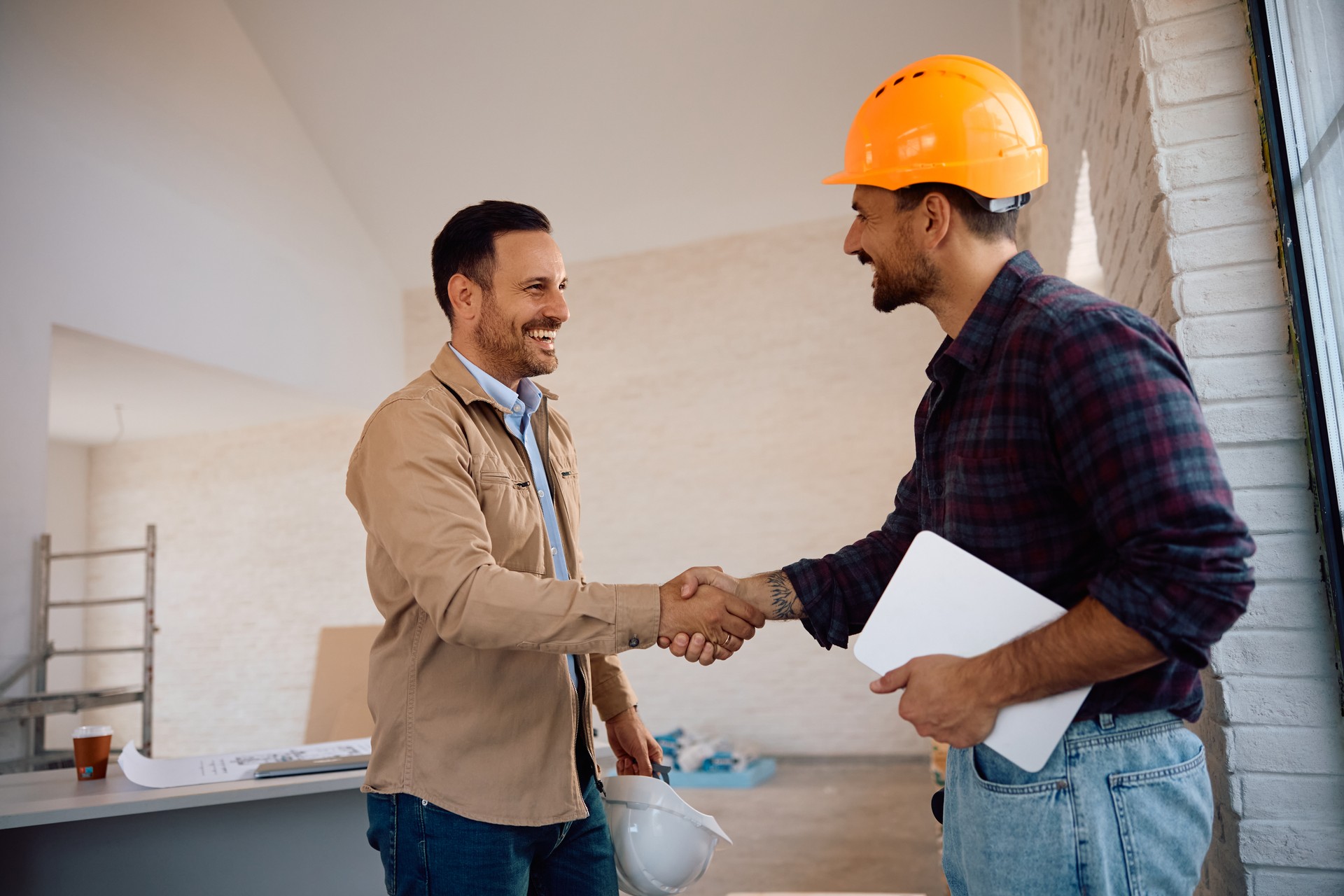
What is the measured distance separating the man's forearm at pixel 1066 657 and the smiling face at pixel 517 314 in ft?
3.98

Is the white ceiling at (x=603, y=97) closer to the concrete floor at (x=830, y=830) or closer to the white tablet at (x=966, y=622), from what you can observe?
the concrete floor at (x=830, y=830)

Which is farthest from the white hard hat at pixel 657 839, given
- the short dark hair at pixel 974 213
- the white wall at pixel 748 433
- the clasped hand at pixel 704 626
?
the white wall at pixel 748 433

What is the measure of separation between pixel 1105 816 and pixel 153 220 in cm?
711

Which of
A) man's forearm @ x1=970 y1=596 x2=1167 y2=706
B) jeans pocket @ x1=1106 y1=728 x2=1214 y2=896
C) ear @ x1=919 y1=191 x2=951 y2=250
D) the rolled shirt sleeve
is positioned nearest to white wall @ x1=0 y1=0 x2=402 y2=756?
the rolled shirt sleeve

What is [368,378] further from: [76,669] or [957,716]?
[957,716]

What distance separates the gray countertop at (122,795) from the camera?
239 centimetres

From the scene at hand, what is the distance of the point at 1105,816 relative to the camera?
1.28 metres

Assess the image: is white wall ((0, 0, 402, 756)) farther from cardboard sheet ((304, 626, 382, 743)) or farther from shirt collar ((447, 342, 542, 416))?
shirt collar ((447, 342, 542, 416))

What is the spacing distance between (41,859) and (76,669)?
29.6 feet

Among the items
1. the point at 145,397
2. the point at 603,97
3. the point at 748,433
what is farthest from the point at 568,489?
the point at 145,397

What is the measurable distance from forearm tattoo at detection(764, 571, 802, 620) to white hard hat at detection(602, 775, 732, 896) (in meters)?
0.42

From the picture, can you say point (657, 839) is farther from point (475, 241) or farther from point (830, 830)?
point (830, 830)

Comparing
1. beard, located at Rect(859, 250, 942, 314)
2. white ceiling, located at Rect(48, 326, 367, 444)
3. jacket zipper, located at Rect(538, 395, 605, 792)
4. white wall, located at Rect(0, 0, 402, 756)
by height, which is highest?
white wall, located at Rect(0, 0, 402, 756)

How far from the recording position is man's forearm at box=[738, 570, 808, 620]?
6.51 feet
